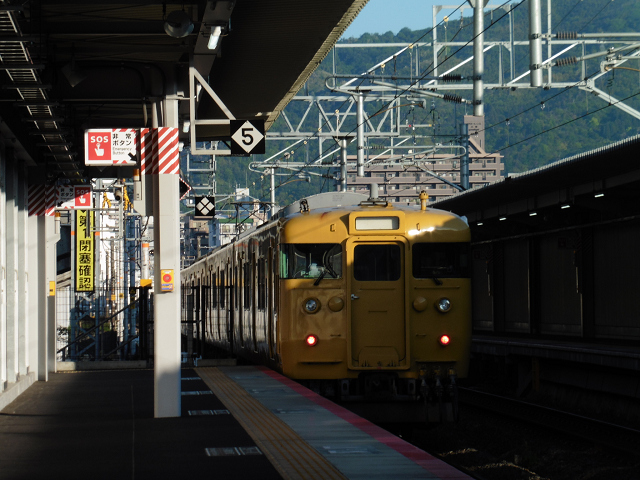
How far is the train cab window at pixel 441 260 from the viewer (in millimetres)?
12055

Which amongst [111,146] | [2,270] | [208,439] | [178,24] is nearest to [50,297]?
[2,270]

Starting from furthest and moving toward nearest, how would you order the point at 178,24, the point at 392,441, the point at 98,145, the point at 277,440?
the point at 98,145 < the point at 178,24 < the point at 277,440 < the point at 392,441

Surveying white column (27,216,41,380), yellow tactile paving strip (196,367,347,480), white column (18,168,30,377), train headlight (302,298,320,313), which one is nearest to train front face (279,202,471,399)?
train headlight (302,298,320,313)

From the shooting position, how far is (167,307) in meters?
10.2

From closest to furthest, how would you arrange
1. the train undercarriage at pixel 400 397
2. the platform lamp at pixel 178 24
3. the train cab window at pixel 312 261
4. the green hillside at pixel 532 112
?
the platform lamp at pixel 178 24
the train undercarriage at pixel 400 397
the train cab window at pixel 312 261
the green hillside at pixel 532 112

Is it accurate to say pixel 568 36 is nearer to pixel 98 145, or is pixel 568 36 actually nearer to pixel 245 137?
pixel 245 137

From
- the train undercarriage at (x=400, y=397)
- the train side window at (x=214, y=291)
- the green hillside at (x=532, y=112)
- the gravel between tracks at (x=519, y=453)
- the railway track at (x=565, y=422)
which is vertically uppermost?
the green hillside at (x=532, y=112)

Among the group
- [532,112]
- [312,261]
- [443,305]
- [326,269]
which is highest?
[532,112]

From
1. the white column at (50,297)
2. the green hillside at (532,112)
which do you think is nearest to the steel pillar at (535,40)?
the white column at (50,297)

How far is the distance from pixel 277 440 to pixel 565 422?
6.95 metres

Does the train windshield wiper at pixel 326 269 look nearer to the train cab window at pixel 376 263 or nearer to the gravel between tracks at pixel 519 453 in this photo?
the train cab window at pixel 376 263

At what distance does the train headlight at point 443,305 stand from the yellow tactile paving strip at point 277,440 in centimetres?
248

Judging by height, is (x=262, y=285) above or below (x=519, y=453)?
above

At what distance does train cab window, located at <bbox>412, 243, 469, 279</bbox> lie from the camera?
12.1 meters
